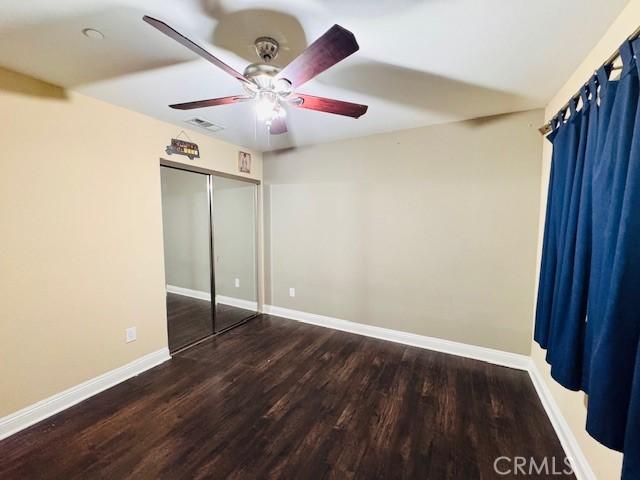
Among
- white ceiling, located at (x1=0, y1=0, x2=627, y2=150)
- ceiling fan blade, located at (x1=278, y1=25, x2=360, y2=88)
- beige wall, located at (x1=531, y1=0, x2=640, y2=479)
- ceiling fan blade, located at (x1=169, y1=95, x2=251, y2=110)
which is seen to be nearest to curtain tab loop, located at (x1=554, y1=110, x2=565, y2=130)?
beige wall, located at (x1=531, y1=0, x2=640, y2=479)

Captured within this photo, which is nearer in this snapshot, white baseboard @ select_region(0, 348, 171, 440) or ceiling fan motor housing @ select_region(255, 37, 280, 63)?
ceiling fan motor housing @ select_region(255, 37, 280, 63)

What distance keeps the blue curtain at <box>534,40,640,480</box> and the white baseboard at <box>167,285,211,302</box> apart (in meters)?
4.12

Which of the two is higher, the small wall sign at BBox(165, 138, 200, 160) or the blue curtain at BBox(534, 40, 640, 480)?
the small wall sign at BBox(165, 138, 200, 160)

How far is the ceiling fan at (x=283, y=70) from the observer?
1.06 metres

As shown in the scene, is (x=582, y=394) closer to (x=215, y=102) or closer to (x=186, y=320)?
(x=215, y=102)

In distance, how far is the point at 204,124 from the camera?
110 inches

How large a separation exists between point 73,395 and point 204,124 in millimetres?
2611

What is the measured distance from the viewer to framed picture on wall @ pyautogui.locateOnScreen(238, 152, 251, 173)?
360 centimetres

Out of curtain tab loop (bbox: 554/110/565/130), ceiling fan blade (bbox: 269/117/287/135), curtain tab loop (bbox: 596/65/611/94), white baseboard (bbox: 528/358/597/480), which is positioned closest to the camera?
curtain tab loop (bbox: 596/65/611/94)

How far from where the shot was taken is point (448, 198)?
285cm

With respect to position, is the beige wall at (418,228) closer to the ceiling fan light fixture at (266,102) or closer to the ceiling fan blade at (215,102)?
the ceiling fan light fixture at (266,102)

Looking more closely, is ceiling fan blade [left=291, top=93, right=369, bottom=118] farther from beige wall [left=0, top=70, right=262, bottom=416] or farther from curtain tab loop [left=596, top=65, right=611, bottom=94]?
beige wall [left=0, top=70, right=262, bottom=416]

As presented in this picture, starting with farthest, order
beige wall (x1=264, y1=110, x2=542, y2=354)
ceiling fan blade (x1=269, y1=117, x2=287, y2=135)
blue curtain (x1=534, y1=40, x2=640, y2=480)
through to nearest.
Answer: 1. beige wall (x1=264, y1=110, x2=542, y2=354)
2. ceiling fan blade (x1=269, y1=117, x2=287, y2=135)
3. blue curtain (x1=534, y1=40, x2=640, y2=480)

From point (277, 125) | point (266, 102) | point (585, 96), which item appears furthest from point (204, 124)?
point (585, 96)
